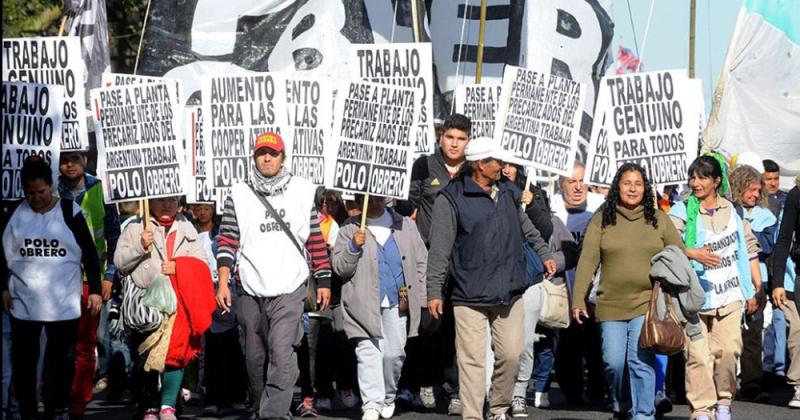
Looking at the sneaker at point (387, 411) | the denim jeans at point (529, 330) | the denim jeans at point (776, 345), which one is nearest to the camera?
the sneaker at point (387, 411)

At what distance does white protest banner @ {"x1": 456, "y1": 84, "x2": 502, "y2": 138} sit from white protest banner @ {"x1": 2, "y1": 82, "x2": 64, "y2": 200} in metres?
3.76

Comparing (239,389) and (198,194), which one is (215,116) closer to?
(198,194)

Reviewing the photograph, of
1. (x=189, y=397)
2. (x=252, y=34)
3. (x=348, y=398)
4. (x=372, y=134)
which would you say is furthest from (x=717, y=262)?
(x=252, y=34)

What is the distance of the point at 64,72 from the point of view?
13.5 meters

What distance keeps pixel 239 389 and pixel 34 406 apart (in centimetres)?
268

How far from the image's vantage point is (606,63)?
2016 centimetres

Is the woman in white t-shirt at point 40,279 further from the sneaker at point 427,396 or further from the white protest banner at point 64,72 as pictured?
the sneaker at point 427,396

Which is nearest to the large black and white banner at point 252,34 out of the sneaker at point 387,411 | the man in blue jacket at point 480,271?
the sneaker at point 387,411

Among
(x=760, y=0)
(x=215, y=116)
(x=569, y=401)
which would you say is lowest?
(x=569, y=401)

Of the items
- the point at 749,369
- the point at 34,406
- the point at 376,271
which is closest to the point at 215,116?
the point at 376,271

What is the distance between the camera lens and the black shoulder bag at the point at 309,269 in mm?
11906

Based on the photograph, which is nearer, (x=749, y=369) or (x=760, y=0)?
(x=749, y=369)

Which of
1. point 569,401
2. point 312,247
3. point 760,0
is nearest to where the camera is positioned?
point 312,247

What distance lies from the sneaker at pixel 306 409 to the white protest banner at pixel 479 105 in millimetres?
2903
